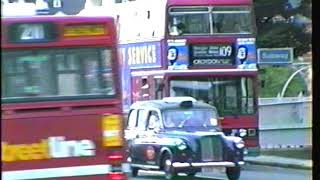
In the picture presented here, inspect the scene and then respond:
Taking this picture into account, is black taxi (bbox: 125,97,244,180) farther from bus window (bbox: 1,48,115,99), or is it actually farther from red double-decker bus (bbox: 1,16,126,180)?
bus window (bbox: 1,48,115,99)

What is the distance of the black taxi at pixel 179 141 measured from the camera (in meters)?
15.2

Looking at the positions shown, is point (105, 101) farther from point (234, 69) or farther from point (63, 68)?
point (234, 69)

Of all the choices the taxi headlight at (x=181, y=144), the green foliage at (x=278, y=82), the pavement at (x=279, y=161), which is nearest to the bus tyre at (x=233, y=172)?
the taxi headlight at (x=181, y=144)

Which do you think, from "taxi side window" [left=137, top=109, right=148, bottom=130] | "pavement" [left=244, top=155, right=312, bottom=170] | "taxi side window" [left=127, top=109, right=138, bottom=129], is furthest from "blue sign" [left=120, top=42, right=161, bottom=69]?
"pavement" [left=244, top=155, right=312, bottom=170]

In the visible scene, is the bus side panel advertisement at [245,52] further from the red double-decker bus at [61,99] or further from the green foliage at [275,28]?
the red double-decker bus at [61,99]

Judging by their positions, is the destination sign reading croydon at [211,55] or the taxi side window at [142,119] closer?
the taxi side window at [142,119]

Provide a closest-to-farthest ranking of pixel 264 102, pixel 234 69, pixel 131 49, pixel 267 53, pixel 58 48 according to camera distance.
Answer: pixel 58 48 < pixel 234 69 < pixel 131 49 < pixel 267 53 < pixel 264 102

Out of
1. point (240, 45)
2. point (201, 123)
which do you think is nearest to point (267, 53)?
point (240, 45)

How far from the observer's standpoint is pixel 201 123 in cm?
1605

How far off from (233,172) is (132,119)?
2.49 m

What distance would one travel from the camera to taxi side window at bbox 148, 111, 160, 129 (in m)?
16.0

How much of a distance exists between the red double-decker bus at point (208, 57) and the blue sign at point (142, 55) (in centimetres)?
2

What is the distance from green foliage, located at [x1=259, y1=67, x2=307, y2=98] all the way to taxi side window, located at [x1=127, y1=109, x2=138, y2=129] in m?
9.92

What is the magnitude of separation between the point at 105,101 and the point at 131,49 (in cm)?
1139
